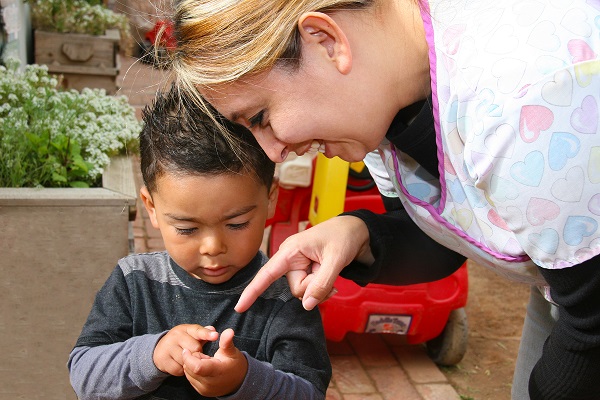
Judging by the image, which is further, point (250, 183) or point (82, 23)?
point (82, 23)

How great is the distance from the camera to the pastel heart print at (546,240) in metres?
1.34

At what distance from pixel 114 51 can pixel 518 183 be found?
13.3ft

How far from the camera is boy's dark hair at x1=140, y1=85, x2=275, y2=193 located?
178cm

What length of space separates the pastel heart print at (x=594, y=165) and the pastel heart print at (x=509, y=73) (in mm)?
162

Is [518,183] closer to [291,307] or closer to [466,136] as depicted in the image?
[466,136]

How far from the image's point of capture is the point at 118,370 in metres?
1.73

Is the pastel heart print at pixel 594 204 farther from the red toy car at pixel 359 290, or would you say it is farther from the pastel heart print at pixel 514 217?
the red toy car at pixel 359 290

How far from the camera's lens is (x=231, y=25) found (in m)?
1.51

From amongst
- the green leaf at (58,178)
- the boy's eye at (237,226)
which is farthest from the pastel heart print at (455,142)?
the green leaf at (58,178)

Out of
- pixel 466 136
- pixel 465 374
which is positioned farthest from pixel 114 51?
pixel 466 136

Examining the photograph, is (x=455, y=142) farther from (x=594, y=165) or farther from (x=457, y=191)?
(x=594, y=165)

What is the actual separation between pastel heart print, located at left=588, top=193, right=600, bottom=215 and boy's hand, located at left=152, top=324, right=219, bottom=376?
76cm

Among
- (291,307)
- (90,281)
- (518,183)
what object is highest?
(518,183)

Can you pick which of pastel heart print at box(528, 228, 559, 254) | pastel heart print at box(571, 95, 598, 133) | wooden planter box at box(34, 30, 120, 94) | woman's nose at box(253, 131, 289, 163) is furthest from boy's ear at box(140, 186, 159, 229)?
wooden planter box at box(34, 30, 120, 94)
